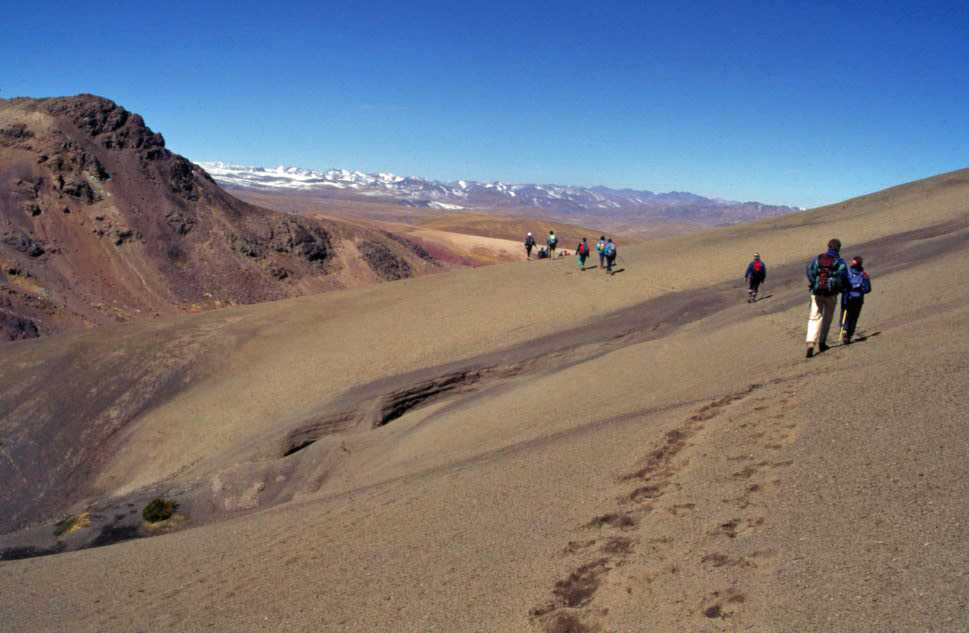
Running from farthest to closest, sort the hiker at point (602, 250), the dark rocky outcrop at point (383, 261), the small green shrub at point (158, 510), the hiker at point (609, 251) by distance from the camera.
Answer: the dark rocky outcrop at point (383, 261), the hiker at point (602, 250), the hiker at point (609, 251), the small green shrub at point (158, 510)

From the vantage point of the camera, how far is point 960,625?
13.5ft

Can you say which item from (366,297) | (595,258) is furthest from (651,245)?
(366,297)

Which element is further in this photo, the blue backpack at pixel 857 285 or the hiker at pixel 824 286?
the blue backpack at pixel 857 285

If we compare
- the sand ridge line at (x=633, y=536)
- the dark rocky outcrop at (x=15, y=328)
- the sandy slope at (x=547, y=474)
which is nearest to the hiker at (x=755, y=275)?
the sandy slope at (x=547, y=474)

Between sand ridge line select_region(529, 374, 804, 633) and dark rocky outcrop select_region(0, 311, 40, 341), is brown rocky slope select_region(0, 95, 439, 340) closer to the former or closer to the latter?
dark rocky outcrop select_region(0, 311, 40, 341)

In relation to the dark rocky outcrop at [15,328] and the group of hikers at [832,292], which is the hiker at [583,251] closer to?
the group of hikers at [832,292]

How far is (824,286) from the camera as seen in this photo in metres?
11.5

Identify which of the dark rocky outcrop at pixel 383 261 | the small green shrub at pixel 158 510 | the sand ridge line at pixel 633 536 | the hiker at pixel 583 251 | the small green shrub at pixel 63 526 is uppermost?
the hiker at pixel 583 251

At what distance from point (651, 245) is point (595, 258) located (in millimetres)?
3382

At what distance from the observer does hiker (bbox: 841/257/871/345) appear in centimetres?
1167

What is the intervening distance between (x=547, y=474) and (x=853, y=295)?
257 inches

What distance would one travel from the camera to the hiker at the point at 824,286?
11.5 meters

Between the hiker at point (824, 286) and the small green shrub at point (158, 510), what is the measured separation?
40.3 ft

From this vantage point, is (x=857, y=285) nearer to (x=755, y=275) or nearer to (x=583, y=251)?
(x=755, y=275)
